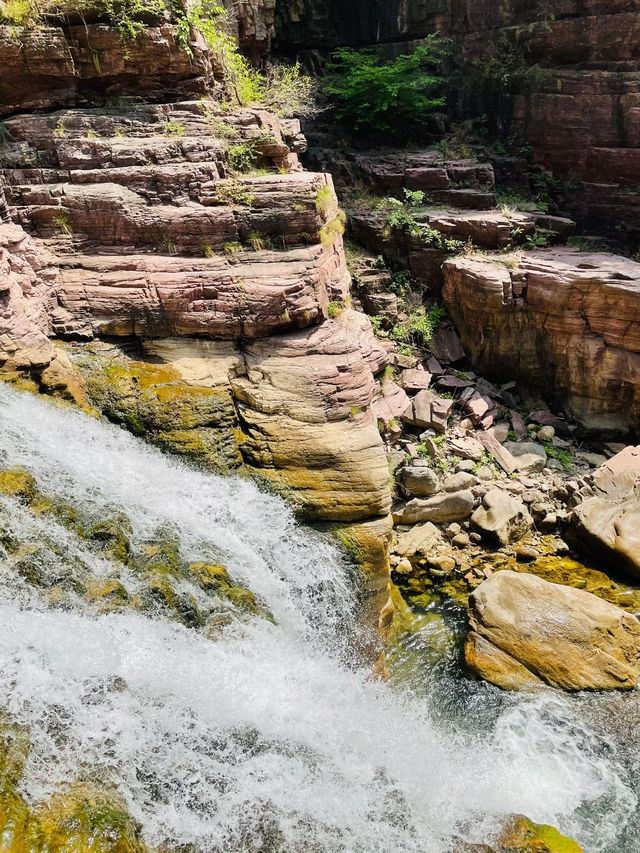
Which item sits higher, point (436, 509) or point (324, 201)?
point (324, 201)

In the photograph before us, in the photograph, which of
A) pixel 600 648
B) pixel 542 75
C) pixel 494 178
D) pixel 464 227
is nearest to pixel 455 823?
pixel 600 648

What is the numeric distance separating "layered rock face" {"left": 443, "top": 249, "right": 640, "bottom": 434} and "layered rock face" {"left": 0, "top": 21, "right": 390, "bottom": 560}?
433 cm

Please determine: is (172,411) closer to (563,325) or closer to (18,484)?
(18,484)

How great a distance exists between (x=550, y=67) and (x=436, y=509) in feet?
46.9

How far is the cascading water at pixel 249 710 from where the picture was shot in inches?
180

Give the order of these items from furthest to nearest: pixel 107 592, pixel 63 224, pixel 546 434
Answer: pixel 546 434 → pixel 63 224 → pixel 107 592

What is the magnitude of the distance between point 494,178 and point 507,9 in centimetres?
519

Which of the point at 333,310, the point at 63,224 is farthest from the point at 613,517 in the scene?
the point at 63,224

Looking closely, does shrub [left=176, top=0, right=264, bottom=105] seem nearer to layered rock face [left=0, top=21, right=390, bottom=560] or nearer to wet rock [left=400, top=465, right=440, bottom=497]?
layered rock face [left=0, top=21, right=390, bottom=560]

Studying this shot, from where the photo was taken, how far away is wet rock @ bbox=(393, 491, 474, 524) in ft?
33.1

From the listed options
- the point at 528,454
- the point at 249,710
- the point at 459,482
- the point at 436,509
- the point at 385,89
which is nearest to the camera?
the point at 249,710

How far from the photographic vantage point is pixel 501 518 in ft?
32.4

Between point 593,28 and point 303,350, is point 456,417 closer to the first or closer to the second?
point 303,350

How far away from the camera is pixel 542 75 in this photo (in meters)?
16.5
